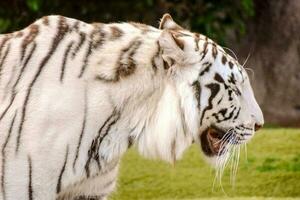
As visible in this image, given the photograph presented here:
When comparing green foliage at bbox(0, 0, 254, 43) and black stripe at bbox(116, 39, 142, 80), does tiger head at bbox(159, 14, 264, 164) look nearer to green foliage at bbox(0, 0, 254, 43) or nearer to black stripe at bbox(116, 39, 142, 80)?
black stripe at bbox(116, 39, 142, 80)

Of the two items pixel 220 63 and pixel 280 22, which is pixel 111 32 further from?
pixel 280 22

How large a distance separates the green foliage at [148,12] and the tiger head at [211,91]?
19.0 ft

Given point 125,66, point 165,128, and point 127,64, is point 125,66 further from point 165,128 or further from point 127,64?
point 165,128

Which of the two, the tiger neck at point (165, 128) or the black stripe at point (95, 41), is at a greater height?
the black stripe at point (95, 41)

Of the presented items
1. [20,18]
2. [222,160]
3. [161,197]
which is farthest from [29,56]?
[20,18]

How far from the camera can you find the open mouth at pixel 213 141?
3.74 m

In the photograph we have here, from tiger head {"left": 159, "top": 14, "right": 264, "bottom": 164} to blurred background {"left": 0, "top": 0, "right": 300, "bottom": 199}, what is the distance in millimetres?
3045

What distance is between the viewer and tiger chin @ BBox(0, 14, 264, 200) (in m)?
3.45

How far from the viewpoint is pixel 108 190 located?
376cm

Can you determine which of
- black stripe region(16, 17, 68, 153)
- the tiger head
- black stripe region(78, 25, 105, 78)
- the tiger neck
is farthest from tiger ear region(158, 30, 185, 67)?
black stripe region(16, 17, 68, 153)

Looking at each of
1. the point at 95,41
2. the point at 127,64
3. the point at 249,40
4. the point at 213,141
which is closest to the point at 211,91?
the point at 213,141

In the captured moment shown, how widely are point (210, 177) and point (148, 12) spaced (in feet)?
11.9

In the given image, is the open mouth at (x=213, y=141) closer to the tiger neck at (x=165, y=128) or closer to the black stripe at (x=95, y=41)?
the tiger neck at (x=165, y=128)

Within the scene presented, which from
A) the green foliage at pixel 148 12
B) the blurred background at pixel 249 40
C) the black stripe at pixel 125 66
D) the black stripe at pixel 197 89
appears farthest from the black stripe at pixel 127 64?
the green foliage at pixel 148 12
